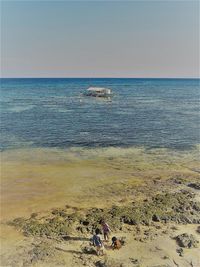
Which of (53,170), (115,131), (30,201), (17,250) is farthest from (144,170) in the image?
(115,131)

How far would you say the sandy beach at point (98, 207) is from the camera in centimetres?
1959

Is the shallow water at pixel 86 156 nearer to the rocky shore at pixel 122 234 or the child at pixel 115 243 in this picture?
the rocky shore at pixel 122 234

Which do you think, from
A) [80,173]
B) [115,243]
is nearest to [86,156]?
[80,173]

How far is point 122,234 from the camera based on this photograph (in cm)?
2181

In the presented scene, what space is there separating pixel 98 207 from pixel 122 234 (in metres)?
4.17

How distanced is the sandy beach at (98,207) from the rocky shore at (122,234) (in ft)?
0.17

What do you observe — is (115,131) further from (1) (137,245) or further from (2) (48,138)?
(1) (137,245)

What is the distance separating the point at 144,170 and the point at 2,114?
46561 mm

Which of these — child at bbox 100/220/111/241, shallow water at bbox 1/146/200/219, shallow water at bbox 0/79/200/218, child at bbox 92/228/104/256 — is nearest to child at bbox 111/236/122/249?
child at bbox 92/228/104/256

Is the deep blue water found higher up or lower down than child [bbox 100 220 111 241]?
higher up

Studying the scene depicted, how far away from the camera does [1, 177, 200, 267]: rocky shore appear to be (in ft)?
62.5

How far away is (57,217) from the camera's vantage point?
→ 78.5 feet

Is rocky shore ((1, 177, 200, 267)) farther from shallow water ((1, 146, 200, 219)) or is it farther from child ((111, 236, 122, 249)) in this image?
shallow water ((1, 146, 200, 219))

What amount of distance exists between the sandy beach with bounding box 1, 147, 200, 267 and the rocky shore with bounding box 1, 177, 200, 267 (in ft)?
0.17
